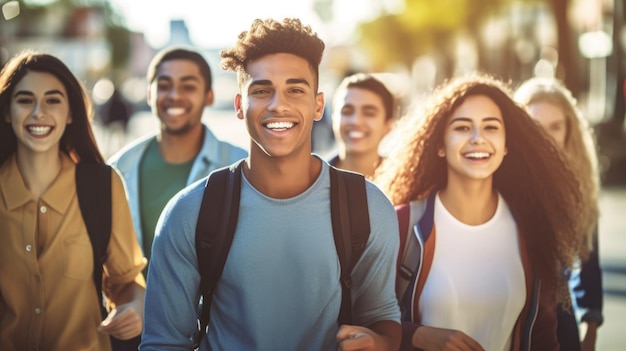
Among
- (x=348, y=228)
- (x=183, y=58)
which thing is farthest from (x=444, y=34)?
(x=348, y=228)

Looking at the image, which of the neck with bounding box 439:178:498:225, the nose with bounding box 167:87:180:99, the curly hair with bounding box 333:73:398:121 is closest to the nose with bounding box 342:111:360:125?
the curly hair with bounding box 333:73:398:121

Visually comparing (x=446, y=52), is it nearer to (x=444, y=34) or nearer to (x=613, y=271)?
(x=444, y=34)

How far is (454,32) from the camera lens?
171 ft

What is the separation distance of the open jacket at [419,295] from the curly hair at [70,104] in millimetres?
1519

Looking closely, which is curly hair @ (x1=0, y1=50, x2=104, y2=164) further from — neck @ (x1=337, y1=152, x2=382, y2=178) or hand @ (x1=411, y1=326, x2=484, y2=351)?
neck @ (x1=337, y1=152, x2=382, y2=178)

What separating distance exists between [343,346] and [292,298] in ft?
0.87

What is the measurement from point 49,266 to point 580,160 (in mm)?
3270

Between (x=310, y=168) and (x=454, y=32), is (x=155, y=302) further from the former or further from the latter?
(x=454, y=32)

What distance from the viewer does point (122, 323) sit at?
4.01 m

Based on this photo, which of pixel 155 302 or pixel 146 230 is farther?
pixel 146 230

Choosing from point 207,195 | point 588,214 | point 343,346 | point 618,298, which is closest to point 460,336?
point 343,346

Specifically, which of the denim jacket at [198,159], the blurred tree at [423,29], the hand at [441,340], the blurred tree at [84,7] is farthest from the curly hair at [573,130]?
the blurred tree at [84,7]

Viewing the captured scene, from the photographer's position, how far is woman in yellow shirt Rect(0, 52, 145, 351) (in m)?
3.96

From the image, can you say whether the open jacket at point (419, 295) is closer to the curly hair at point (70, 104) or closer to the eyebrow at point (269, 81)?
the eyebrow at point (269, 81)
